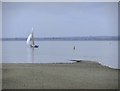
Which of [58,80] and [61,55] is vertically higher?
[58,80]

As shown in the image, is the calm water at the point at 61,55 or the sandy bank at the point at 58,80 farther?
the calm water at the point at 61,55

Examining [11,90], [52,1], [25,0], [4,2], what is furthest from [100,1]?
[11,90]

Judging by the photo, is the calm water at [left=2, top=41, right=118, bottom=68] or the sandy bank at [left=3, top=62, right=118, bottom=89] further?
the calm water at [left=2, top=41, right=118, bottom=68]

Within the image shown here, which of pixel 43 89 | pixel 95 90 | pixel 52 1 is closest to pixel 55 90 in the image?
pixel 43 89

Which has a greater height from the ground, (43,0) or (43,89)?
(43,0)

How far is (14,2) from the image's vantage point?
4.48 metres

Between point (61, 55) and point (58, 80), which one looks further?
point (61, 55)

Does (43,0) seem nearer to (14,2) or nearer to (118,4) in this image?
(14,2)

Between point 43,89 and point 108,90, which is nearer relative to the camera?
point 108,90

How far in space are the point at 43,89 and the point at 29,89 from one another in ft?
0.65

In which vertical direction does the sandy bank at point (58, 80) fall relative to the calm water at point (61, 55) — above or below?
above

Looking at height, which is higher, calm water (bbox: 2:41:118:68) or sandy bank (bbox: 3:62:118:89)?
sandy bank (bbox: 3:62:118:89)

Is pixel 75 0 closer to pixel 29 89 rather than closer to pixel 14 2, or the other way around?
pixel 14 2

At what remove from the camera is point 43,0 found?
4512 millimetres
